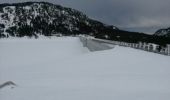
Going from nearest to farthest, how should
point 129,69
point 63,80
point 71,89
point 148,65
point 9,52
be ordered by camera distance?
point 71,89 → point 63,80 → point 129,69 → point 148,65 → point 9,52

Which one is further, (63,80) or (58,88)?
(63,80)

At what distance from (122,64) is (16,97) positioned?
16.1 feet

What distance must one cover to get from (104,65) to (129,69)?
53.2 inches

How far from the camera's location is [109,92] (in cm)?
682

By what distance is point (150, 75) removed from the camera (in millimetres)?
8789

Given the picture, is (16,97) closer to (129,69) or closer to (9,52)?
(129,69)

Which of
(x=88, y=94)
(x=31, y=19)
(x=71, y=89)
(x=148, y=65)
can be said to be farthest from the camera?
(x=31, y=19)

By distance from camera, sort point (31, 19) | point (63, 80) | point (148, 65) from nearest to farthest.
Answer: point (63, 80) < point (148, 65) < point (31, 19)

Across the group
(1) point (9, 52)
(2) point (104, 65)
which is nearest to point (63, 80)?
(2) point (104, 65)

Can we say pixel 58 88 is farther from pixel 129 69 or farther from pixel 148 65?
pixel 148 65

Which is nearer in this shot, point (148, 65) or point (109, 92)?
point (109, 92)

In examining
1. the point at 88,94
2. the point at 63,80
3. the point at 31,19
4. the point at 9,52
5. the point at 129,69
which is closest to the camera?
the point at 88,94

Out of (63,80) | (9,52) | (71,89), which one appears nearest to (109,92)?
(71,89)

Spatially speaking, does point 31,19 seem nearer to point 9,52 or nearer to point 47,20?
point 47,20
